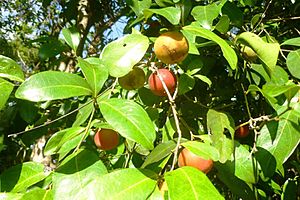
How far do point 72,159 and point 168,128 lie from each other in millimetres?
290

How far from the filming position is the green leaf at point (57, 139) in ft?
2.29

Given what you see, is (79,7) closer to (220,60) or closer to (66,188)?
(220,60)

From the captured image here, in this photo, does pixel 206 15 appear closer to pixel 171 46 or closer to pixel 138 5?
pixel 138 5

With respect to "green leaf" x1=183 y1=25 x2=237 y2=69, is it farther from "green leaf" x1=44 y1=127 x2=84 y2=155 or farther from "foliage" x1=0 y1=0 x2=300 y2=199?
"green leaf" x1=44 y1=127 x2=84 y2=155

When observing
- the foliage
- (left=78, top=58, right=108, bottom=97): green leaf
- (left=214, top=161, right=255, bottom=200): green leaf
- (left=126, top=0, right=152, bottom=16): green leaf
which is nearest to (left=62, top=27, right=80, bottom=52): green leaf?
the foliage

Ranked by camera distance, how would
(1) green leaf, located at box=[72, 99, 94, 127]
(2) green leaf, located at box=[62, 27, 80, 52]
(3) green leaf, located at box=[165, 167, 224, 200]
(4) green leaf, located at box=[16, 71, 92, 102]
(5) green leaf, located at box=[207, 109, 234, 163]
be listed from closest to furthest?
1. (3) green leaf, located at box=[165, 167, 224, 200]
2. (4) green leaf, located at box=[16, 71, 92, 102]
3. (5) green leaf, located at box=[207, 109, 234, 163]
4. (1) green leaf, located at box=[72, 99, 94, 127]
5. (2) green leaf, located at box=[62, 27, 80, 52]

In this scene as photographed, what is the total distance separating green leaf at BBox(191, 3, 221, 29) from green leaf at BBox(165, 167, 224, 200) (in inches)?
19.8

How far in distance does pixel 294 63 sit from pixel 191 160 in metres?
0.46

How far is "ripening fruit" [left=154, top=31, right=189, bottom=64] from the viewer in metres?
0.73

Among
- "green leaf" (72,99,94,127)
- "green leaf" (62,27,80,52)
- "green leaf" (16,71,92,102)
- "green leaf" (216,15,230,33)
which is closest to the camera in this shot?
"green leaf" (16,71,92,102)

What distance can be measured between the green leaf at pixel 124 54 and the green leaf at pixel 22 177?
8.9 inches

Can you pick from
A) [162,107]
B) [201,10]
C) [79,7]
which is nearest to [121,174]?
[162,107]

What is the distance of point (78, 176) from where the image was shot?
0.61 m

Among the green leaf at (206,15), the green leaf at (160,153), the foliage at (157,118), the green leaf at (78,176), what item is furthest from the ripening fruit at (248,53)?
the green leaf at (78,176)
